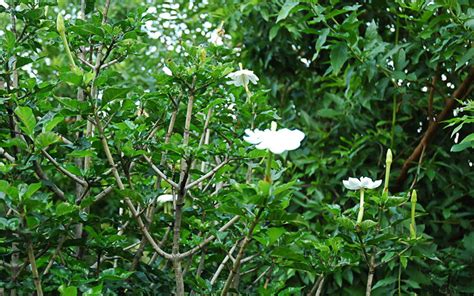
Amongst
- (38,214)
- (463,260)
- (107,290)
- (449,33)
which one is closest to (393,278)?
(463,260)

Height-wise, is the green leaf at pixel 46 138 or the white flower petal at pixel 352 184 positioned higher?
the green leaf at pixel 46 138

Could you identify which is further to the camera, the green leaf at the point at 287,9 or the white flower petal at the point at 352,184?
the green leaf at the point at 287,9

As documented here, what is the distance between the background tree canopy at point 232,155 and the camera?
1335mm

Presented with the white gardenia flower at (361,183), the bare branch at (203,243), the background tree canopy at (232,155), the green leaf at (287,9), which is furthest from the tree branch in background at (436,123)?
the bare branch at (203,243)

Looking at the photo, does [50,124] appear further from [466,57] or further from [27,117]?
[466,57]

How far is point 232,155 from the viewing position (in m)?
1.38

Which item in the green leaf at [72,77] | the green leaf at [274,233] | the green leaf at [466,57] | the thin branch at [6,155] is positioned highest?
the green leaf at [72,77]

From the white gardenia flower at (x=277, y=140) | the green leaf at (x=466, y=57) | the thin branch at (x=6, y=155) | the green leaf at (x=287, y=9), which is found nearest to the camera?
the white gardenia flower at (x=277, y=140)

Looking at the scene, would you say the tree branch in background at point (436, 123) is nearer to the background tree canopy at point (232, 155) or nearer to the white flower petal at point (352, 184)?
the background tree canopy at point (232, 155)

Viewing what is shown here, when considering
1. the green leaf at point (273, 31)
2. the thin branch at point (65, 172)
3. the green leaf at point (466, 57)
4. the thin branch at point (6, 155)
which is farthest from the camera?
the green leaf at point (273, 31)

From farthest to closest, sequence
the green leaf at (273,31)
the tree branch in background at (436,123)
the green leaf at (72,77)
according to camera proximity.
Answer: the green leaf at (273,31), the tree branch in background at (436,123), the green leaf at (72,77)

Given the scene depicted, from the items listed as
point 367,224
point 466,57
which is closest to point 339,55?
point 466,57

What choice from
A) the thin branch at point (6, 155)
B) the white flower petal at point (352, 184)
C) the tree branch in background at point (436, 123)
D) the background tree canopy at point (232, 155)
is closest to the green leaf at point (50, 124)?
the background tree canopy at point (232, 155)

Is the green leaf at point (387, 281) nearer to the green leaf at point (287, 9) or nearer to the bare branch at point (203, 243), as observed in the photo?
the bare branch at point (203, 243)
